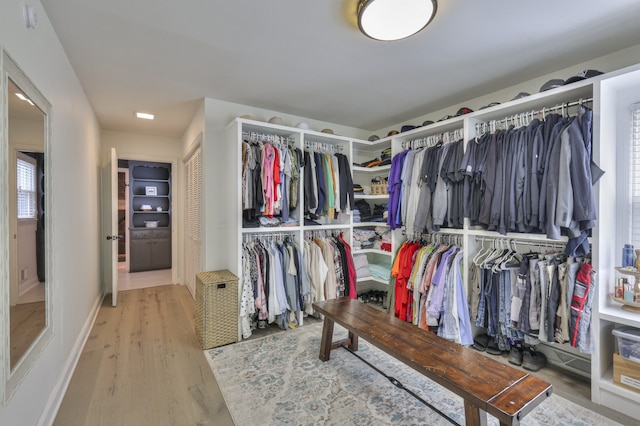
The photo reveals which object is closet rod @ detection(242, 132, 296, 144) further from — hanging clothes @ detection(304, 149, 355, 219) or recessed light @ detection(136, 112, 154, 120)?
recessed light @ detection(136, 112, 154, 120)

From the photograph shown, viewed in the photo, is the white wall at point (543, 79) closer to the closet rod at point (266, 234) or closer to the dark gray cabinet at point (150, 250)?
the closet rod at point (266, 234)

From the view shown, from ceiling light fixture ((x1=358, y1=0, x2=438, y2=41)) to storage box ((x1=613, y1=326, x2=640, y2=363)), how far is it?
2279 mm

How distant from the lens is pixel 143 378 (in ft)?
6.99

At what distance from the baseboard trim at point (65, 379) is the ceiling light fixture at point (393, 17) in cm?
287

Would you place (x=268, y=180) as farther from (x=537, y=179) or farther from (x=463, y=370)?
(x=537, y=179)

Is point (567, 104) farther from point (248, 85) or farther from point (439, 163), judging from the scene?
point (248, 85)

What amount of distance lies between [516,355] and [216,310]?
103 inches

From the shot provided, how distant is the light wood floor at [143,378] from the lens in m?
1.74

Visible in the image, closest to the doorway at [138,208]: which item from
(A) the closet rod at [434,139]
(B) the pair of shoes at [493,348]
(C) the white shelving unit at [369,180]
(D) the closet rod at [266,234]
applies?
(D) the closet rod at [266,234]

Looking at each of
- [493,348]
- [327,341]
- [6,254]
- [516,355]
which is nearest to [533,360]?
[516,355]

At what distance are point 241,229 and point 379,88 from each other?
76.4 inches

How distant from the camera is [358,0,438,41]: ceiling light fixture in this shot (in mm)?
1524

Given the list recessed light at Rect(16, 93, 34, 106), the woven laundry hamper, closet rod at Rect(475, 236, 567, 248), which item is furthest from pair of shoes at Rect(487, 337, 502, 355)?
recessed light at Rect(16, 93, 34, 106)

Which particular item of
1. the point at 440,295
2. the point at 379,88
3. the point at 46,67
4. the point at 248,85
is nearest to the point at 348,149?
the point at 379,88
